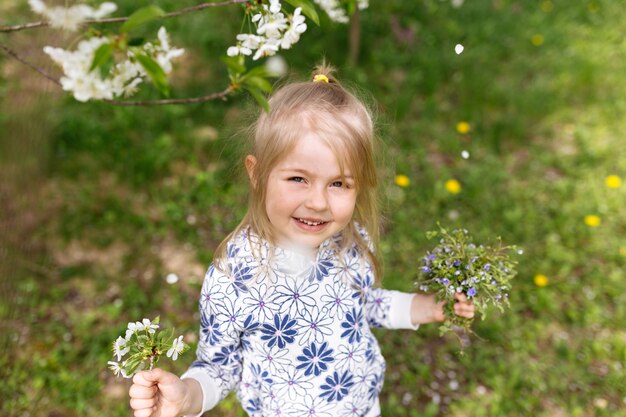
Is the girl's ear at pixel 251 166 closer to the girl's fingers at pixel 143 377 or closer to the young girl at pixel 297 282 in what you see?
the young girl at pixel 297 282

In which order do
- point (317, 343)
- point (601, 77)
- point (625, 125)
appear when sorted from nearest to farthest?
1. point (317, 343)
2. point (625, 125)
3. point (601, 77)

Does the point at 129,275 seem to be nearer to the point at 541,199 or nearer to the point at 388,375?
the point at 388,375

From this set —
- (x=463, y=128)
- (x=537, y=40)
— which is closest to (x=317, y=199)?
(x=463, y=128)

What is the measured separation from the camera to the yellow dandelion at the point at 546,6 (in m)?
4.48

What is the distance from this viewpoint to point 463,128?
3.59m

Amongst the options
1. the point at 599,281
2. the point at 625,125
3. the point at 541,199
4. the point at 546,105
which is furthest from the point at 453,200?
the point at 625,125

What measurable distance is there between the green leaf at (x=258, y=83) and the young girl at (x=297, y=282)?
16 cm

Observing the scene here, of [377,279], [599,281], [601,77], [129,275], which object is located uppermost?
[377,279]

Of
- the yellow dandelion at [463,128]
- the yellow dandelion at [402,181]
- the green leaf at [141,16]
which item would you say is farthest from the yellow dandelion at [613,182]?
the green leaf at [141,16]

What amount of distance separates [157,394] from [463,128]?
2.78 m

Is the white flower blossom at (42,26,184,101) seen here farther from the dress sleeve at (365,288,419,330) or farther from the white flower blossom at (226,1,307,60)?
the dress sleeve at (365,288,419,330)

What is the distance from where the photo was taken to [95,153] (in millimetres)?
3236

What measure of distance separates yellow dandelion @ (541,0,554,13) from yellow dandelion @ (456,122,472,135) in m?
1.58

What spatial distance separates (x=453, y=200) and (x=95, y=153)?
2049 mm
